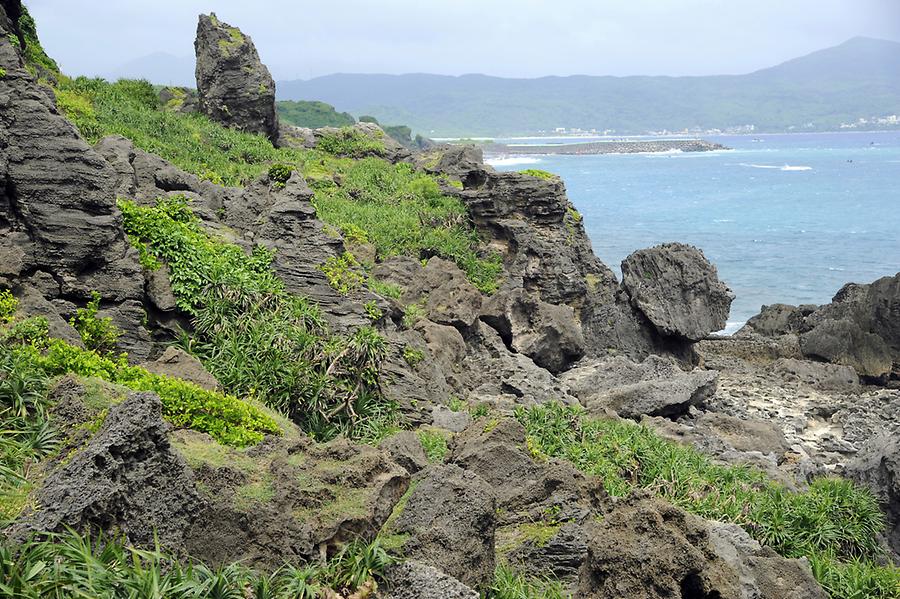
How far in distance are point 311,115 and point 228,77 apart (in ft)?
298

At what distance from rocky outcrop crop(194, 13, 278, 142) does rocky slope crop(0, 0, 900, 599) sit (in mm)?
4444

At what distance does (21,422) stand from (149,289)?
22.3 feet

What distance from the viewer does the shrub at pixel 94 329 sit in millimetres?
13734

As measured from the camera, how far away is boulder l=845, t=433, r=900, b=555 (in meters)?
15.8

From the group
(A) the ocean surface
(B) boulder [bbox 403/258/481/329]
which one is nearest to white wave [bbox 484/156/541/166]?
(A) the ocean surface

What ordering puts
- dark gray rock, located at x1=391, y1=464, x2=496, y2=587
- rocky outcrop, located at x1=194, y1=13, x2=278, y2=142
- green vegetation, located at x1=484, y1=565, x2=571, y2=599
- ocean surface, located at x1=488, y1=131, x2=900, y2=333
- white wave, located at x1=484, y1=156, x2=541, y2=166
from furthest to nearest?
white wave, located at x1=484, y1=156, x2=541, y2=166 → ocean surface, located at x1=488, y1=131, x2=900, y2=333 → rocky outcrop, located at x1=194, y1=13, x2=278, y2=142 → green vegetation, located at x1=484, y1=565, x2=571, y2=599 → dark gray rock, located at x1=391, y1=464, x2=496, y2=587

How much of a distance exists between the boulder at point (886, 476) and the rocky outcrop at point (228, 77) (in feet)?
99.3

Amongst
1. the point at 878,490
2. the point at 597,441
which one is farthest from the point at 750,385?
the point at 597,441

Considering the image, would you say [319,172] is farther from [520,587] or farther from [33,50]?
[520,587]

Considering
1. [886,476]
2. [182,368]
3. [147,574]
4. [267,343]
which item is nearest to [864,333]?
[886,476]

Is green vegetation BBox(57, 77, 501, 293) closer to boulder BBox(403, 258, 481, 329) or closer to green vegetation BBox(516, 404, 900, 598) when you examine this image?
boulder BBox(403, 258, 481, 329)

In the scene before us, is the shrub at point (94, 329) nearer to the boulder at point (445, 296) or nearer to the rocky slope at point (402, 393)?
the rocky slope at point (402, 393)

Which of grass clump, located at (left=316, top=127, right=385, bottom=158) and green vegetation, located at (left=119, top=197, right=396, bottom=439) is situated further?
grass clump, located at (left=316, top=127, right=385, bottom=158)

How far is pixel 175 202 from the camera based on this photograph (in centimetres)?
1869
